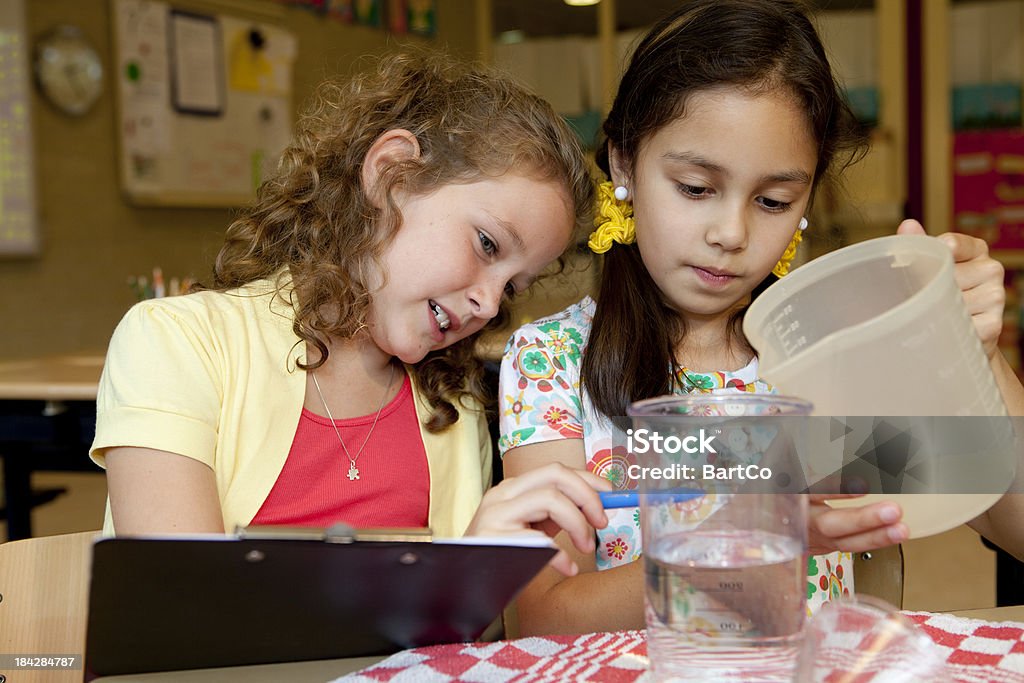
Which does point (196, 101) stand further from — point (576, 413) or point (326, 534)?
point (326, 534)

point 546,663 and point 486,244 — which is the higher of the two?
point 486,244

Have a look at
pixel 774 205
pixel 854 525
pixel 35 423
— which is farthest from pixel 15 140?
pixel 854 525

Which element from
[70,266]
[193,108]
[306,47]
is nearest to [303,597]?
[70,266]

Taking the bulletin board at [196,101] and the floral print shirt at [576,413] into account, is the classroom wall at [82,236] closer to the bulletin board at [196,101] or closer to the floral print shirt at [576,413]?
the bulletin board at [196,101]

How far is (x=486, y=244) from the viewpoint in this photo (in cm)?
104

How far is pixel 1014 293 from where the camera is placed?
5.04 meters

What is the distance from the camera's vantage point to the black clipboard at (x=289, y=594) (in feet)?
1.91

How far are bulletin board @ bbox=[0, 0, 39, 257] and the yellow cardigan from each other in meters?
2.68

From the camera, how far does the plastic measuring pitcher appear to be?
1.85 feet

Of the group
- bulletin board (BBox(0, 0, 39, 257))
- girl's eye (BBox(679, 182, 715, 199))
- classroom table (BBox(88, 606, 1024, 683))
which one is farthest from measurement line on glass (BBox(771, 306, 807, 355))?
bulletin board (BBox(0, 0, 39, 257))

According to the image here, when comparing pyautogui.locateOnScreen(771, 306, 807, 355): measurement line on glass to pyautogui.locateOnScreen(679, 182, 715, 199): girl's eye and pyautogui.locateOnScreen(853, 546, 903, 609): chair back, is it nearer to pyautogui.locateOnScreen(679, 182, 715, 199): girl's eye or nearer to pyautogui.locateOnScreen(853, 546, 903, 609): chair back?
pyautogui.locateOnScreen(679, 182, 715, 199): girl's eye

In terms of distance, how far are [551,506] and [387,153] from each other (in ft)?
1.85

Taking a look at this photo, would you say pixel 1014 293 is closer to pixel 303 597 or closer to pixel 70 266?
pixel 70 266

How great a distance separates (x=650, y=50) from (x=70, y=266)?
3.12m
